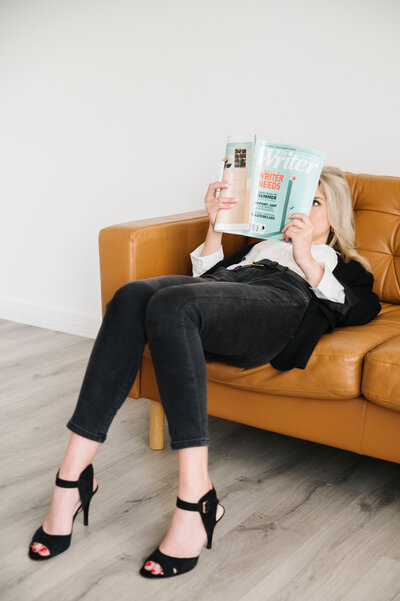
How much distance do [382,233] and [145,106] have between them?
1316mm

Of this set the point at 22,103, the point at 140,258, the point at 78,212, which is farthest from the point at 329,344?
the point at 22,103

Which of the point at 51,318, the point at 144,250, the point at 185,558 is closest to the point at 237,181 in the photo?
the point at 144,250

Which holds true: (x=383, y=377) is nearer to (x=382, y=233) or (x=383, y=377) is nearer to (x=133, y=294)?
(x=133, y=294)

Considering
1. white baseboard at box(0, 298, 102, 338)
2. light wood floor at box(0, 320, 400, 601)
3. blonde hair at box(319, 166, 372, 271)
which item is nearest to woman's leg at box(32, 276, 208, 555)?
light wood floor at box(0, 320, 400, 601)

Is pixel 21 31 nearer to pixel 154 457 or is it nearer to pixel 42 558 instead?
pixel 154 457

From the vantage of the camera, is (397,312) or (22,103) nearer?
(397,312)

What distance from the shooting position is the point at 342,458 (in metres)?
1.90

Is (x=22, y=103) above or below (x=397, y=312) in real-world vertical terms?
above

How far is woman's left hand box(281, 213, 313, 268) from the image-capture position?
156cm

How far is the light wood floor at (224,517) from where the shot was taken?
128 cm

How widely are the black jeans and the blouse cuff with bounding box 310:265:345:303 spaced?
0.10 m

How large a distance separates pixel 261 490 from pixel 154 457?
35 centimetres

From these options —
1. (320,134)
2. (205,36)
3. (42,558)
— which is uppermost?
(205,36)

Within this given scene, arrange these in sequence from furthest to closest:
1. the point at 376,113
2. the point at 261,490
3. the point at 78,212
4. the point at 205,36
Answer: the point at 78,212, the point at 205,36, the point at 376,113, the point at 261,490
